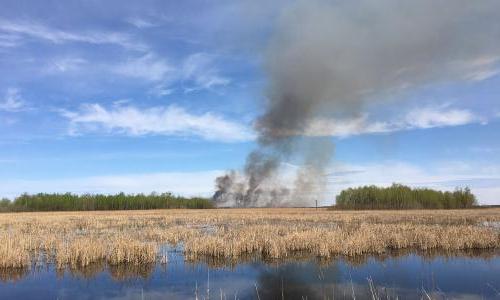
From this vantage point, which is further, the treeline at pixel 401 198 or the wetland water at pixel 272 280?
the treeline at pixel 401 198

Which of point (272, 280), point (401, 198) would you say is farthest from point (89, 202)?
point (272, 280)

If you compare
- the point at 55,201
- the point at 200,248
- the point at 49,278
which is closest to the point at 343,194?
the point at 55,201

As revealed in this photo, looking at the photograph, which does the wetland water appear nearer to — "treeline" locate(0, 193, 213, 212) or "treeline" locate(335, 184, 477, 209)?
"treeline" locate(335, 184, 477, 209)

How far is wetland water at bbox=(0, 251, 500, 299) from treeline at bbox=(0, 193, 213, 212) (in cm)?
8880

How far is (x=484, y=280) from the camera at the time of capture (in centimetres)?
1338

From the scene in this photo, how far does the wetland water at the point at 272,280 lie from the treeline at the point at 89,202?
88.8m

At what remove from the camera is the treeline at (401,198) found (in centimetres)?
7731

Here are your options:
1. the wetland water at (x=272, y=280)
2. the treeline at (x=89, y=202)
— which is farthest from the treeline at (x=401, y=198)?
the wetland water at (x=272, y=280)

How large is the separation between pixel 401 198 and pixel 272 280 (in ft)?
231

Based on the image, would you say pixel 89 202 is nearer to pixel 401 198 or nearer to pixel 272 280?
pixel 401 198

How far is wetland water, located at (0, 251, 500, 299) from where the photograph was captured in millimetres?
11820

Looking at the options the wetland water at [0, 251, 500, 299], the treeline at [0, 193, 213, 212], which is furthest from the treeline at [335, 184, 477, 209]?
the wetland water at [0, 251, 500, 299]

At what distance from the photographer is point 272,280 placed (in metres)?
13.5

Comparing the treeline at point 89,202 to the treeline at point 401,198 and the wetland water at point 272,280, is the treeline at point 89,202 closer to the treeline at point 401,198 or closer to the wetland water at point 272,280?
the treeline at point 401,198
